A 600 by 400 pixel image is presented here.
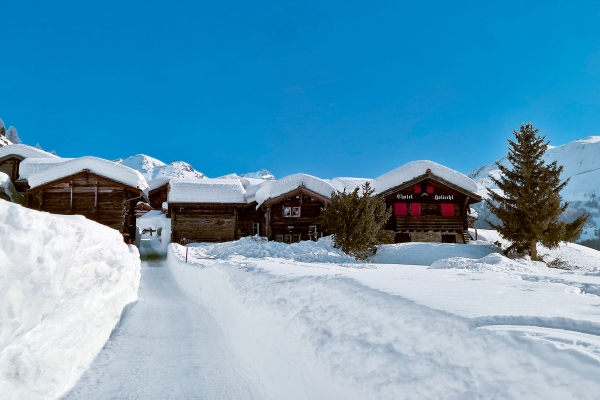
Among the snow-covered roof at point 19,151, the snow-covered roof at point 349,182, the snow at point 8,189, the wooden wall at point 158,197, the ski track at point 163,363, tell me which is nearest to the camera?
the ski track at point 163,363

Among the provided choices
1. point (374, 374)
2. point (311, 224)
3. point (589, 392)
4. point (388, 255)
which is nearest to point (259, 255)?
point (388, 255)

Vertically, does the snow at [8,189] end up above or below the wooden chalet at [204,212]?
above

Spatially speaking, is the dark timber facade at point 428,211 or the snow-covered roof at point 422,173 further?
the dark timber facade at point 428,211

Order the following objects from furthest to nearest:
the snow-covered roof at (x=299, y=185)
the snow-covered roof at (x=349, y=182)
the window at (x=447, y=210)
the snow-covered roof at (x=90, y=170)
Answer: the snow-covered roof at (x=349, y=182) → the window at (x=447, y=210) → the snow-covered roof at (x=299, y=185) → the snow-covered roof at (x=90, y=170)

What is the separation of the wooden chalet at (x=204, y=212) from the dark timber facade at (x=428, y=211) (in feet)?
41.3

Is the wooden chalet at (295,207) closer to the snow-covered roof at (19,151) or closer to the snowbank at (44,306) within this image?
the snow-covered roof at (19,151)

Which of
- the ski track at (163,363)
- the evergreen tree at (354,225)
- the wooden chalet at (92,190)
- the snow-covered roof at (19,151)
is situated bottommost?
the ski track at (163,363)

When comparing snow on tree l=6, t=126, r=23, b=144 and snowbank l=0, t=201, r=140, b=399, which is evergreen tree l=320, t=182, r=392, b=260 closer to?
snowbank l=0, t=201, r=140, b=399

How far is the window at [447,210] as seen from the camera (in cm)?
3109

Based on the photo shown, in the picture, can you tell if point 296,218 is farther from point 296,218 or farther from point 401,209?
point 401,209

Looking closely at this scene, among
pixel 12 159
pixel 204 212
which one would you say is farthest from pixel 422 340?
pixel 12 159

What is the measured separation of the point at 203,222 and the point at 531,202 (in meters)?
23.8

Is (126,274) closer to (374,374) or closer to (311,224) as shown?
(374,374)

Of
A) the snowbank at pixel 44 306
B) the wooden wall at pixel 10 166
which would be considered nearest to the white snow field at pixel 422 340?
the snowbank at pixel 44 306
